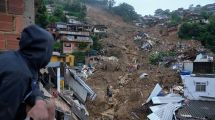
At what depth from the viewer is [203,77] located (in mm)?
17281

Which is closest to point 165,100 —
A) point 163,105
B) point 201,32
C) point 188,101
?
point 163,105

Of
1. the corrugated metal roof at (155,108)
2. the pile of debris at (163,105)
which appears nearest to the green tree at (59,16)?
the pile of debris at (163,105)

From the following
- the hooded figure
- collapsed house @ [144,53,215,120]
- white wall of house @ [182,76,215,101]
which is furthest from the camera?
white wall of house @ [182,76,215,101]

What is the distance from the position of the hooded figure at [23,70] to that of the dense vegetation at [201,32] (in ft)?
102

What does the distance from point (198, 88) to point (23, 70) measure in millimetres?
16912

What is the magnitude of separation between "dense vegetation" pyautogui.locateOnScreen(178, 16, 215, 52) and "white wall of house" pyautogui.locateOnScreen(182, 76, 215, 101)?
1419cm

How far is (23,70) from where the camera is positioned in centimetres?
124

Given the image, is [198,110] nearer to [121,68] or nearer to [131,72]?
[131,72]

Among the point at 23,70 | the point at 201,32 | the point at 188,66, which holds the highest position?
the point at 23,70

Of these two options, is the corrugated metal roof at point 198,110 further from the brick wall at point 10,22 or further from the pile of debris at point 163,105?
the brick wall at point 10,22

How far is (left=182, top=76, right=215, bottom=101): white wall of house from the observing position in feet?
56.5

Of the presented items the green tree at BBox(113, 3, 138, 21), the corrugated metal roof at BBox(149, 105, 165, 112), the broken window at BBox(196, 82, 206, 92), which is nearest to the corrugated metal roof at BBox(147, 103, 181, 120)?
the corrugated metal roof at BBox(149, 105, 165, 112)

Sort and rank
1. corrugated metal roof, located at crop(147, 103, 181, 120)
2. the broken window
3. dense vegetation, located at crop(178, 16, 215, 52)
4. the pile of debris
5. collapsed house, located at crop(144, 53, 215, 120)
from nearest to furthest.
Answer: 1. collapsed house, located at crop(144, 53, 215, 120)
2. corrugated metal roof, located at crop(147, 103, 181, 120)
3. the pile of debris
4. the broken window
5. dense vegetation, located at crop(178, 16, 215, 52)

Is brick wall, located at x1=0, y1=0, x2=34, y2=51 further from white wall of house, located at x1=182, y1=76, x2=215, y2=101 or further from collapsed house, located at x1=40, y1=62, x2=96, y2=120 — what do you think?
white wall of house, located at x1=182, y1=76, x2=215, y2=101
